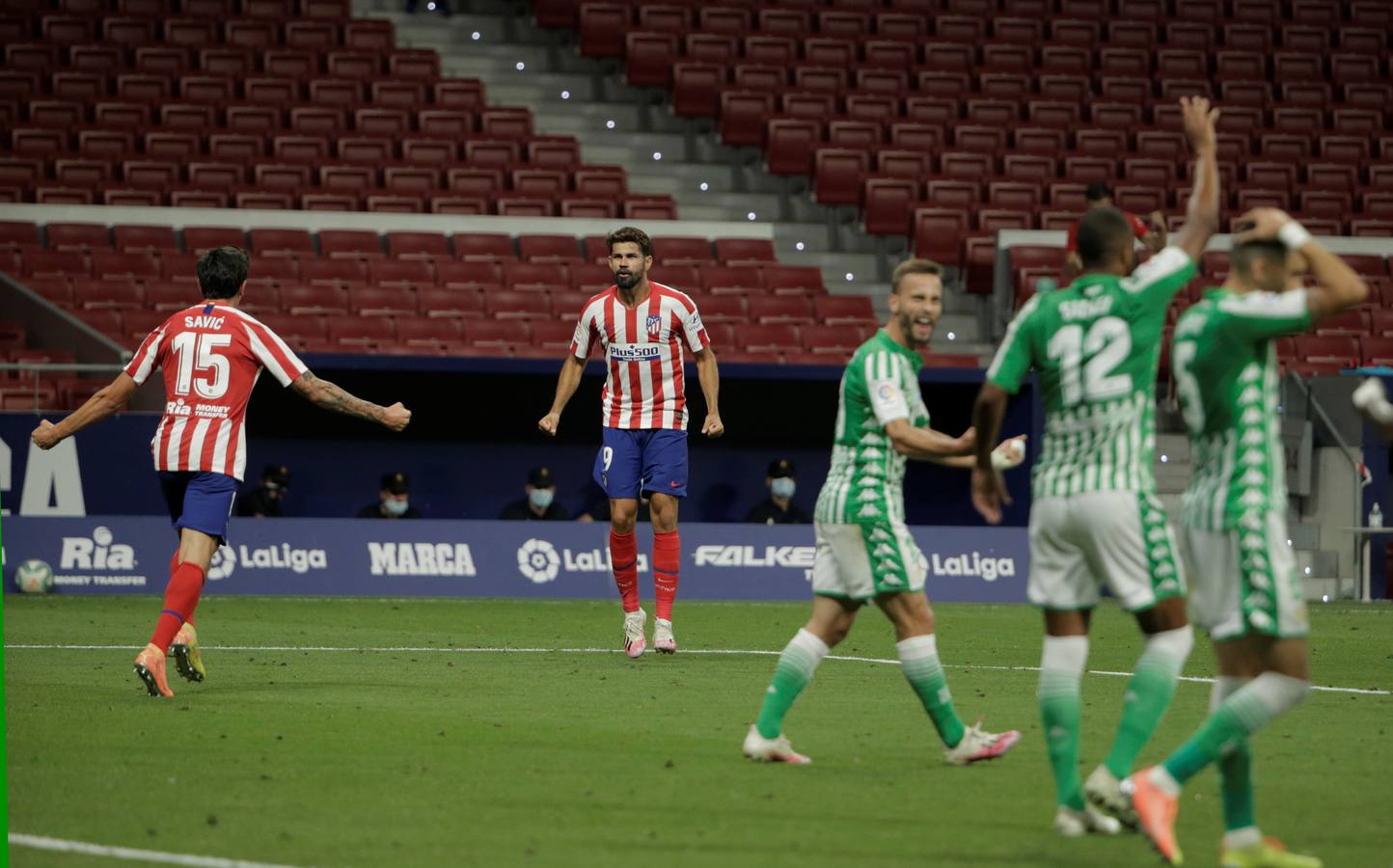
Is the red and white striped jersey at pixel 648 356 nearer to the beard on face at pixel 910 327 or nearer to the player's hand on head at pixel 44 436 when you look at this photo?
the player's hand on head at pixel 44 436

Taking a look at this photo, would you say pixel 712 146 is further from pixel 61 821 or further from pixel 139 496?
pixel 61 821

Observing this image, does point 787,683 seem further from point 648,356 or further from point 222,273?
point 648,356

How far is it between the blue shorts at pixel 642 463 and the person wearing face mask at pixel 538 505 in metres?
7.25

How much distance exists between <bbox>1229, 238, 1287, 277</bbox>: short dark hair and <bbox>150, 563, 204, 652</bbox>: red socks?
585cm

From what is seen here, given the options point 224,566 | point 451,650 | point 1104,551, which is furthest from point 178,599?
point 224,566

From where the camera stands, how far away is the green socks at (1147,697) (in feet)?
20.1

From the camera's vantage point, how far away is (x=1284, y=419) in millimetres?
20922

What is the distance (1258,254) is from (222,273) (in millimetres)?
5831

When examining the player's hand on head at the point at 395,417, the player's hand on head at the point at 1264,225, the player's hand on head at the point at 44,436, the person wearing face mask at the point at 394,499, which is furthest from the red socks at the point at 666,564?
the person wearing face mask at the point at 394,499

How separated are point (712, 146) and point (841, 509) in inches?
821

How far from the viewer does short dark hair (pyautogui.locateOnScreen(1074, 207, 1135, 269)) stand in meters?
6.20

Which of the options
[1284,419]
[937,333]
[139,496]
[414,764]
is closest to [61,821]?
[414,764]

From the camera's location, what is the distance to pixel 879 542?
7445mm

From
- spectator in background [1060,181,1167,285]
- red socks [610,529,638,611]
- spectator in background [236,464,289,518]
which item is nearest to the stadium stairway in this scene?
spectator in background [236,464,289,518]
